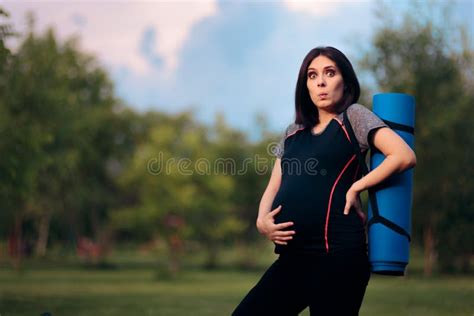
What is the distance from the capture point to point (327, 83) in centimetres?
403

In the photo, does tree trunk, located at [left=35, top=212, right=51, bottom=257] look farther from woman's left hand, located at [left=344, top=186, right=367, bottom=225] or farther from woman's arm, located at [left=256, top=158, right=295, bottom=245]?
woman's left hand, located at [left=344, top=186, right=367, bottom=225]

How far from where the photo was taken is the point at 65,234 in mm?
51250

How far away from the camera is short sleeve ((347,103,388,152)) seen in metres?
3.82

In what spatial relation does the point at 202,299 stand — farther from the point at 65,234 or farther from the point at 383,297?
the point at 65,234

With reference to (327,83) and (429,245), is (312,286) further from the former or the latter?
(429,245)

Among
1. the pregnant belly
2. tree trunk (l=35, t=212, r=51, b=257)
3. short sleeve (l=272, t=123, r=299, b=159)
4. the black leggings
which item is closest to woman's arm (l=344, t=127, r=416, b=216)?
the pregnant belly

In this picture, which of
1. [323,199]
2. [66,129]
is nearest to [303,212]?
[323,199]

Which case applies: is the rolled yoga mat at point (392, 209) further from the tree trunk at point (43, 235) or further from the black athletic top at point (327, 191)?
the tree trunk at point (43, 235)

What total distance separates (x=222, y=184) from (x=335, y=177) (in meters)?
38.1

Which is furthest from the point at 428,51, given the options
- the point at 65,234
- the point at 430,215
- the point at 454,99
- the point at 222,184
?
the point at 65,234

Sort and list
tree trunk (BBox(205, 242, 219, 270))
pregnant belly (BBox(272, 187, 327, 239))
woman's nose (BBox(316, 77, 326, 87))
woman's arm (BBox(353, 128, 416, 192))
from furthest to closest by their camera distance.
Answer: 1. tree trunk (BBox(205, 242, 219, 270))
2. woman's nose (BBox(316, 77, 326, 87))
3. pregnant belly (BBox(272, 187, 327, 239))
4. woman's arm (BBox(353, 128, 416, 192))

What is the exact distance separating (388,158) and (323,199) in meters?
0.40

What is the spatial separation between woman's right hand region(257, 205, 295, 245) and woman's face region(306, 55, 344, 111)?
64 centimetres

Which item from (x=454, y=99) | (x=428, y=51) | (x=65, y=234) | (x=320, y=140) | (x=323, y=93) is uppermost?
(x=428, y=51)
